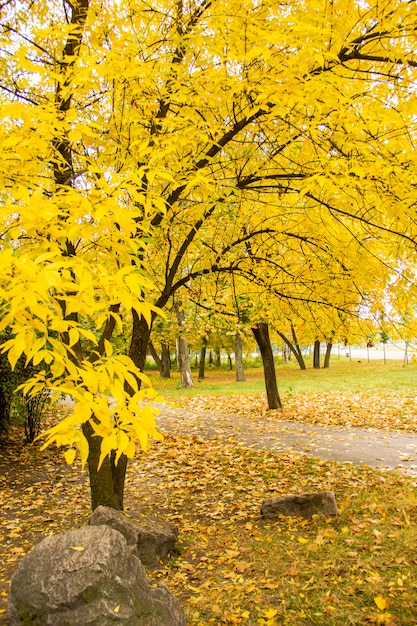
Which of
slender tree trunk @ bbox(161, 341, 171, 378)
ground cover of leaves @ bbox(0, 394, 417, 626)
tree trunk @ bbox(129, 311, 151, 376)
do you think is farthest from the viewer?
slender tree trunk @ bbox(161, 341, 171, 378)

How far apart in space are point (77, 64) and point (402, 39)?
9.30 feet

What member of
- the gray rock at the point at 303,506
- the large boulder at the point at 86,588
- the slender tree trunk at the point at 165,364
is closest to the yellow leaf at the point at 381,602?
the large boulder at the point at 86,588

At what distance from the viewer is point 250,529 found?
5.02 meters

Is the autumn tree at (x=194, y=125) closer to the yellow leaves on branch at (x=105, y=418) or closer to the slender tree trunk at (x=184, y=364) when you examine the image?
the yellow leaves on branch at (x=105, y=418)

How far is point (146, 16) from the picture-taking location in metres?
4.69

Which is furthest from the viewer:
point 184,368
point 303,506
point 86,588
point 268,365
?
point 184,368

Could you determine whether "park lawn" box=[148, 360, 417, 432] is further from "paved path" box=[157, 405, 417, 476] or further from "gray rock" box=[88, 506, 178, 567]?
"gray rock" box=[88, 506, 178, 567]

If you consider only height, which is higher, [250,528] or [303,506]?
[303,506]

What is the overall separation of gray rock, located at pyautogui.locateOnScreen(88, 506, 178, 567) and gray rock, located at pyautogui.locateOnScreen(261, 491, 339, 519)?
1.19 metres

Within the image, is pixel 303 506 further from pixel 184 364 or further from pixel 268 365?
pixel 184 364

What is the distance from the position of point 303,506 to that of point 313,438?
12.9 ft

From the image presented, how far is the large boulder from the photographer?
2.66 metres

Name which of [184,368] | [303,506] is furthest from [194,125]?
[184,368]

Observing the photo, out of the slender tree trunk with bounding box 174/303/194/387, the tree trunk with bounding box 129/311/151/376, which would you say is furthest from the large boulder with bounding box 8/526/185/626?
the slender tree trunk with bounding box 174/303/194/387
